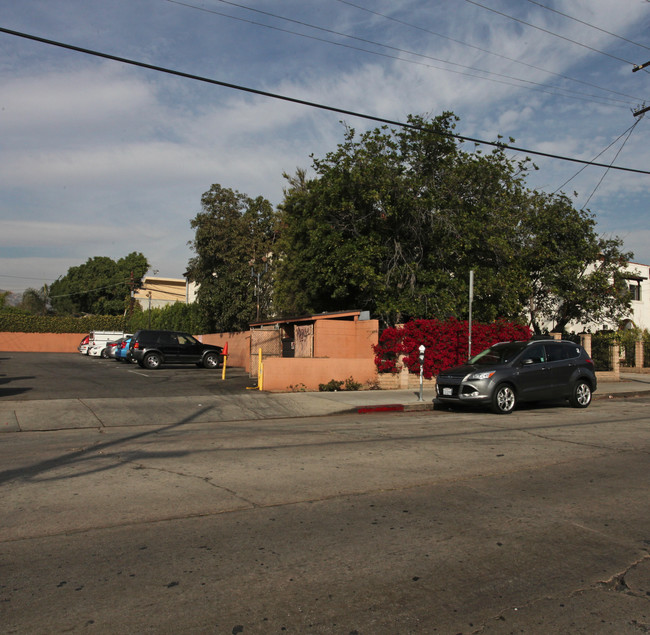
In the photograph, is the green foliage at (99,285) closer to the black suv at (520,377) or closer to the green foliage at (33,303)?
the green foliage at (33,303)

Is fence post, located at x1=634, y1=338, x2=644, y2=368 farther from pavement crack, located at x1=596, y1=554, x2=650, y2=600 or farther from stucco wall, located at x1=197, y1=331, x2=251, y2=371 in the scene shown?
pavement crack, located at x1=596, y1=554, x2=650, y2=600

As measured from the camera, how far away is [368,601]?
363 centimetres

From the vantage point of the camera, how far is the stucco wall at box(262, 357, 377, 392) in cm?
1702

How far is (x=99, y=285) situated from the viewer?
75875 mm

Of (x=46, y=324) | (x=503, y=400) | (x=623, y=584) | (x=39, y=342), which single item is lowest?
(x=623, y=584)

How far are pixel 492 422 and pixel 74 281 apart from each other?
77810 millimetres

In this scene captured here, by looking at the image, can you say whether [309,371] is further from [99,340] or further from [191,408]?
[99,340]

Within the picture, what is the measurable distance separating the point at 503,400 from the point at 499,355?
1412 millimetres

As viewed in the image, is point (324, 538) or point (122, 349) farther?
point (122, 349)

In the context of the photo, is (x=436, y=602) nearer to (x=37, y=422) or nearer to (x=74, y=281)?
(x=37, y=422)

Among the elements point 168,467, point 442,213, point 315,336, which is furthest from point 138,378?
point 168,467

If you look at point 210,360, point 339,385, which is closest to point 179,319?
point 210,360

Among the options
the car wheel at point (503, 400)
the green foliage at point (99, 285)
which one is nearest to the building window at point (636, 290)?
the car wheel at point (503, 400)

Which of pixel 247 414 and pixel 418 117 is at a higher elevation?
pixel 418 117
